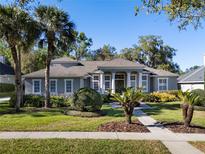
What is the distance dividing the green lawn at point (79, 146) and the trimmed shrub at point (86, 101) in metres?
8.68

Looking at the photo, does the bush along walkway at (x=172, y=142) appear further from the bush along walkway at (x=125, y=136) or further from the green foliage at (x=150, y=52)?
the green foliage at (x=150, y=52)

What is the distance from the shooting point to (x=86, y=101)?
19172 millimetres

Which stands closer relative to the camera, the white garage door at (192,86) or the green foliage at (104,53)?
the white garage door at (192,86)

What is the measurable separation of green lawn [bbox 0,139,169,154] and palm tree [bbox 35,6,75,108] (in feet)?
43.1

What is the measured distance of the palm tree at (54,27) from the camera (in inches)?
860

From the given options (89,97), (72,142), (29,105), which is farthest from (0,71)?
(72,142)

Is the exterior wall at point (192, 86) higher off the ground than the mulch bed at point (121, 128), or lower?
higher

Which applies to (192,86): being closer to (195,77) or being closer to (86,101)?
(195,77)

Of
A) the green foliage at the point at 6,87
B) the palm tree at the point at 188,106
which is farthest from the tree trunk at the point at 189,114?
the green foliage at the point at 6,87

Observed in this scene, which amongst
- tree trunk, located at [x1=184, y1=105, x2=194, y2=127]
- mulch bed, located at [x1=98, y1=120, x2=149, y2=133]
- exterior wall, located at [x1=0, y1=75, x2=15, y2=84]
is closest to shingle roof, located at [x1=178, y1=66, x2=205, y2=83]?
tree trunk, located at [x1=184, y1=105, x2=194, y2=127]

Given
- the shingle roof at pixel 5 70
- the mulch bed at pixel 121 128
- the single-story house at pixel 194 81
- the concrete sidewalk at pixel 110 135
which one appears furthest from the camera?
the shingle roof at pixel 5 70

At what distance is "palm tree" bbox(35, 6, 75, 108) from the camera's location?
21.8 metres

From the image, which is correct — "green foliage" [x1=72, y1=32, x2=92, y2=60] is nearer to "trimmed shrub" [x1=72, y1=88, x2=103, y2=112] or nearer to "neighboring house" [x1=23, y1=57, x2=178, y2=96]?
"neighboring house" [x1=23, y1=57, x2=178, y2=96]

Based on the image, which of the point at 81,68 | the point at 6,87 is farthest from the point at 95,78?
the point at 6,87
